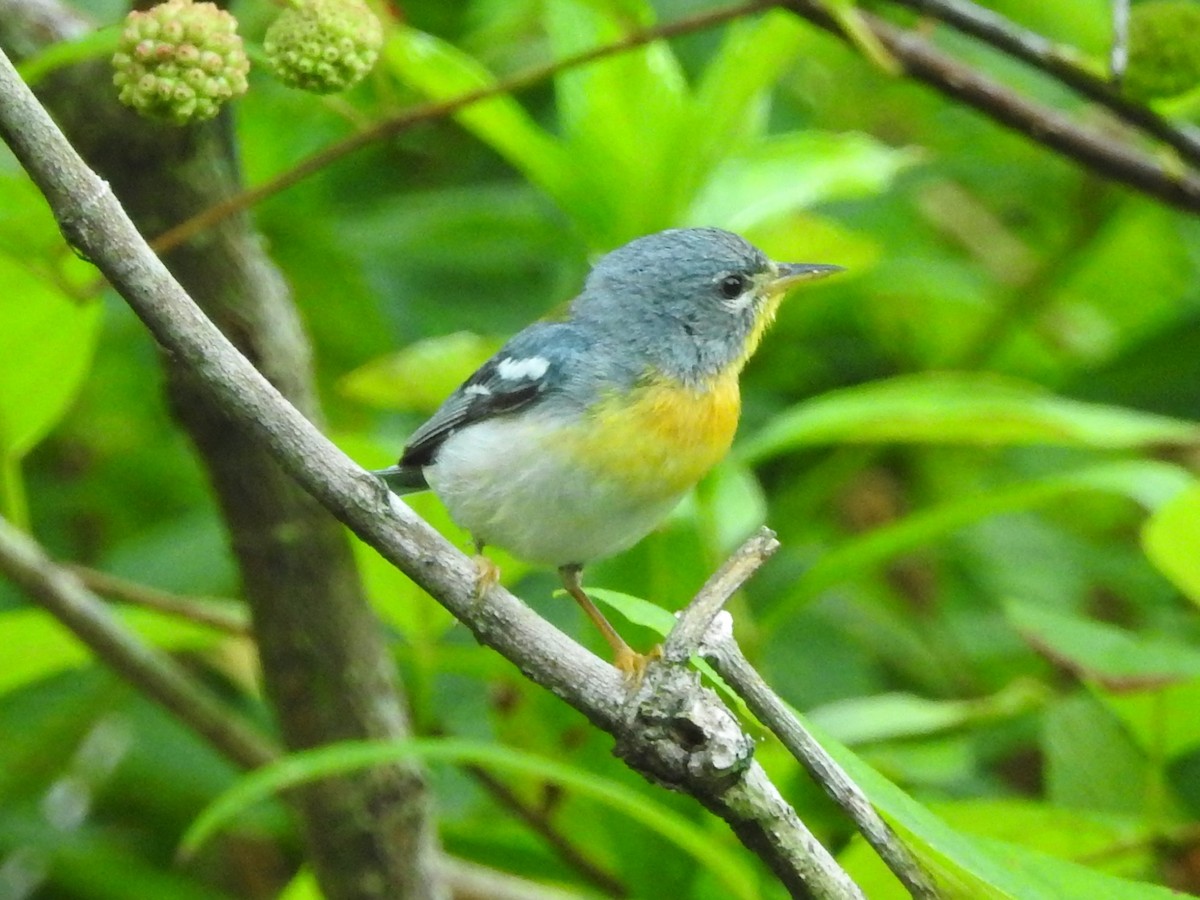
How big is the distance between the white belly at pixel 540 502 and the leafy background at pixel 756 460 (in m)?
0.19

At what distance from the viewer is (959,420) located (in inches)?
101

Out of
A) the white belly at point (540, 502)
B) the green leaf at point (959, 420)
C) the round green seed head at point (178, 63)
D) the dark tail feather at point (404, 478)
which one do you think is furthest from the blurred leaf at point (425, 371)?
the round green seed head at point (178, 63)

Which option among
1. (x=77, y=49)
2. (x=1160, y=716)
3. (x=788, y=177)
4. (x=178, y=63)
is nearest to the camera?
(x=178, y=63)

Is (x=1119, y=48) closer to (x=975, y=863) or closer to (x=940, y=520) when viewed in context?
(x=940, y=520)

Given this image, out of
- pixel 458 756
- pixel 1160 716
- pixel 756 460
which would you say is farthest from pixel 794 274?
pixel 458 756

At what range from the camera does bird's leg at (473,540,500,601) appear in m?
1.49

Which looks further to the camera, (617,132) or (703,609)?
(617,132)

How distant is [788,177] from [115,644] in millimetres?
1490

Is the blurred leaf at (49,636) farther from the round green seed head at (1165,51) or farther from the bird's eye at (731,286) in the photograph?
the round green seed head at (1165,51)

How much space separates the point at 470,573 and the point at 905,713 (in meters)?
1.18

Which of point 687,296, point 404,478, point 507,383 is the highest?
point 687,296

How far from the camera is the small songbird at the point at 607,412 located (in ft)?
7.66

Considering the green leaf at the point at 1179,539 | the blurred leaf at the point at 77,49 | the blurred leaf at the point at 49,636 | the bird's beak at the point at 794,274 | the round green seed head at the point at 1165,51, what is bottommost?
the blurred leaf at the point at 49,636

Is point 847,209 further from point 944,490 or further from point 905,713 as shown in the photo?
point 905,713
